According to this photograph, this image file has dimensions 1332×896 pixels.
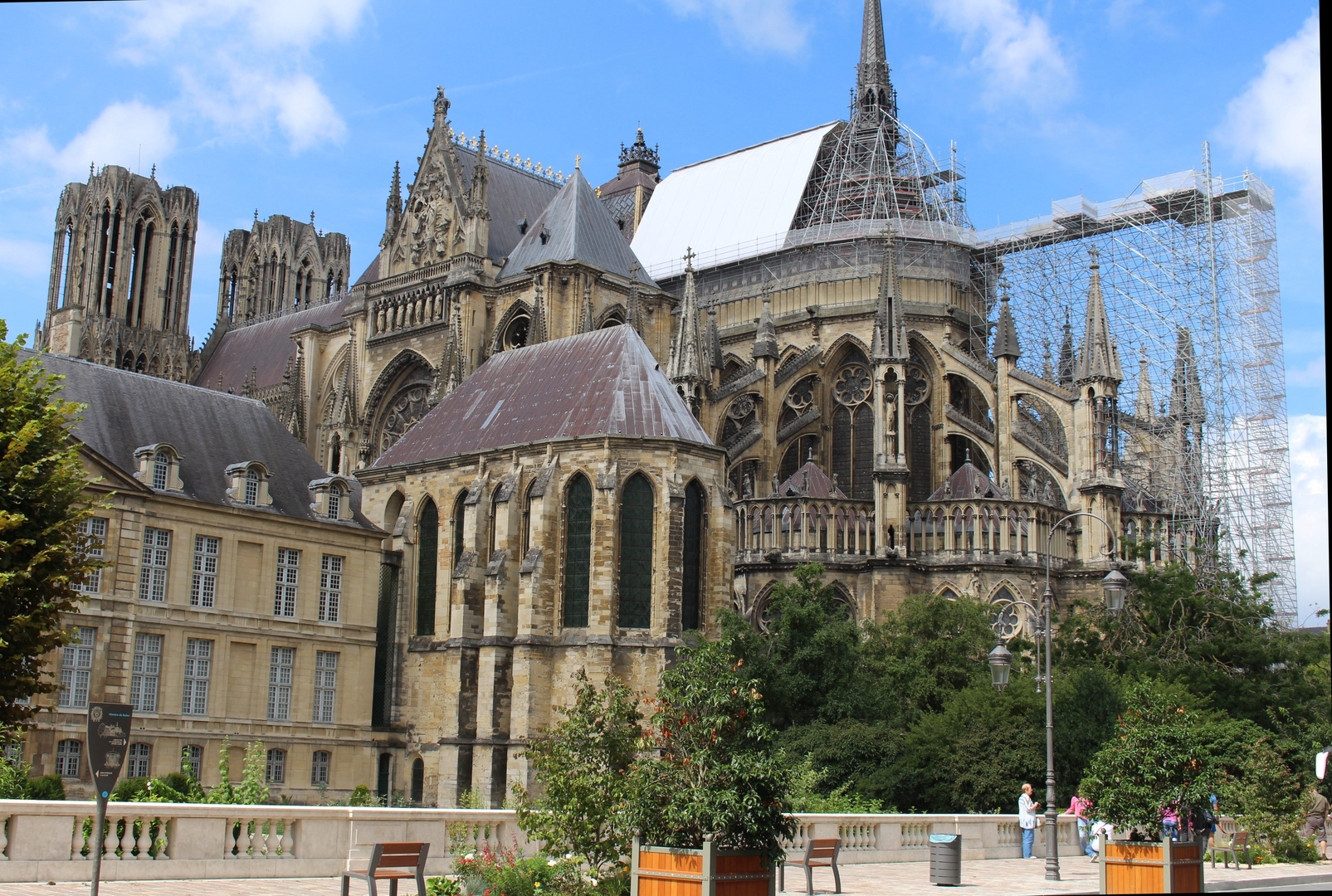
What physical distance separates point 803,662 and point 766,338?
15276 millimetres

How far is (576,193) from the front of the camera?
49875mm

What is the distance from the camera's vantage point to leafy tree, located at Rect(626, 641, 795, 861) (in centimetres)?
1362

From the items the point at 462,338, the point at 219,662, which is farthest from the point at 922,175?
the point at 219,662

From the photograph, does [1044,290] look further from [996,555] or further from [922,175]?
[996,555]

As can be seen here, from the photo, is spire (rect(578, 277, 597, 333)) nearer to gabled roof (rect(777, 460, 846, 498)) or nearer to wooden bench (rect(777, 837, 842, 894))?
gabled roof (rect(777, 460, 846, 498))

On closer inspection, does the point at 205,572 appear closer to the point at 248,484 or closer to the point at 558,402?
the point at 248,484

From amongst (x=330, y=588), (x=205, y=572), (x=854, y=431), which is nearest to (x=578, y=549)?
(x=330, y=588)

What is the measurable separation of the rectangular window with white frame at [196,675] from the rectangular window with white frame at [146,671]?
0.69 m

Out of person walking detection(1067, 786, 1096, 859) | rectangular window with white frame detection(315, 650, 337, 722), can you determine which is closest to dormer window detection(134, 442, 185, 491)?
rectangular window with white frame detection(315, 650, 337, 722)

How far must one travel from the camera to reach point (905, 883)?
770 inches

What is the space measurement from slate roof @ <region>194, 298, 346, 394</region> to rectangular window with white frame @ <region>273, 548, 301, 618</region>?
27956 millimetres

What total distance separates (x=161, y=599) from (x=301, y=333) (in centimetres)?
2726

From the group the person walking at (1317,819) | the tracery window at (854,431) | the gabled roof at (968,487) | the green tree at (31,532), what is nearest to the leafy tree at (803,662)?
the gabled roof at (968,487)

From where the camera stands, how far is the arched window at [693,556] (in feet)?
116
